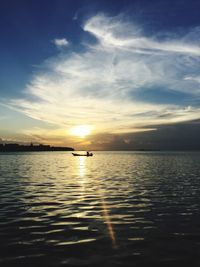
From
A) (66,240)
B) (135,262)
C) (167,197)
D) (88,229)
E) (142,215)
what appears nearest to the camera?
(135,262)

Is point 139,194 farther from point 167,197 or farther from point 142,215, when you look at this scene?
point 142,215

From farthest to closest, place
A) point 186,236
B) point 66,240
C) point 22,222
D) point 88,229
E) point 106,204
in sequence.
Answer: point 106,204 → point 22,222 → point 88,229 → point 186,236 → point 66,240

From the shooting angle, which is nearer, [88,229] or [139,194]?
[88,229]

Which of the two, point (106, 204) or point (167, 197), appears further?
point (167, 197)

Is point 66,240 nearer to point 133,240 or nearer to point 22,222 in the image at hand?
point 133,240

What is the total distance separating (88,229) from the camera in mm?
17844

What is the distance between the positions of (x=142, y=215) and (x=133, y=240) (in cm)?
620

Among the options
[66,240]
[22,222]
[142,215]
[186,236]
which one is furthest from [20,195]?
[186,236]

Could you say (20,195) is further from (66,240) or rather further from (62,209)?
(66,240)

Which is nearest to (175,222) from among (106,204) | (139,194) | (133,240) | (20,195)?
(133,240)

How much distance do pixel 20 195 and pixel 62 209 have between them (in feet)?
28.3

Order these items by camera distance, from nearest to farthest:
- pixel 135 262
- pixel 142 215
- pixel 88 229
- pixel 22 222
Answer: pixel 135 262 → pixel 88 229 → pixel 22 222 → pixel 142 215

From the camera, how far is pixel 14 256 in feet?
43.0

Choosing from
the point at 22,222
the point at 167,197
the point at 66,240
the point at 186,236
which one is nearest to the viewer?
the point at 66,240
